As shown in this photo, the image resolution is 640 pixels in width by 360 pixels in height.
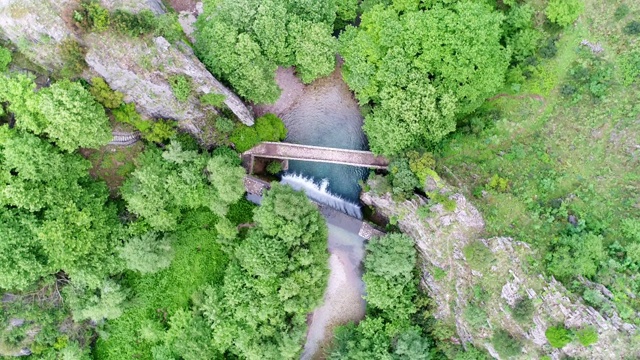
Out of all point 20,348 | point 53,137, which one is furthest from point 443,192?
point 20,348

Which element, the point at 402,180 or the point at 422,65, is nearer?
the point at 422,65

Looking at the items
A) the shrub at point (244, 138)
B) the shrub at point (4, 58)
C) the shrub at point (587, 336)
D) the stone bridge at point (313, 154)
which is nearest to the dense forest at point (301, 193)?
the shrub at point (4, 58)

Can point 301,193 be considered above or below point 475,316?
above

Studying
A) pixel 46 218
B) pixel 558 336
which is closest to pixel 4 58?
pixel 46 218

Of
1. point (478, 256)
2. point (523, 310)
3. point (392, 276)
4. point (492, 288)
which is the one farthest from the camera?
point (392, 276)

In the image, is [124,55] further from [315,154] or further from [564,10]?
[564,10]

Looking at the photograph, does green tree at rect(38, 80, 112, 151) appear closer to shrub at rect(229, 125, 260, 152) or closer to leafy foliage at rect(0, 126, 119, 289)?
leafy foliage at rect(0, 126, 119, 289)

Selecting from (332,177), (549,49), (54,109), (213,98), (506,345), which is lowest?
(506,345)
